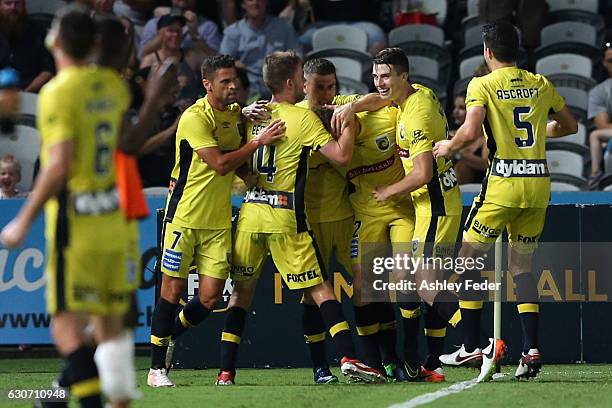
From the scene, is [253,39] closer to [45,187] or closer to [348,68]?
[348,68]

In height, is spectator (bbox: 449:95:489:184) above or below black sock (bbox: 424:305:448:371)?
above

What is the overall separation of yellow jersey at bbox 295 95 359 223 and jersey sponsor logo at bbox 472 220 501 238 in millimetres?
1026

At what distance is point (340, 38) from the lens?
16.0m

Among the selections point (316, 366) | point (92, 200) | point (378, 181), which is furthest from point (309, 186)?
point (92, 200)

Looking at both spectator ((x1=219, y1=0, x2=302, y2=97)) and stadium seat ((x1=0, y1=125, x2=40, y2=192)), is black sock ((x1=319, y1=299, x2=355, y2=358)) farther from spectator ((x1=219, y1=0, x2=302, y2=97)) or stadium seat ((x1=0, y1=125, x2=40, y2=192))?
spectator ((x1=219, y1=0, x2=302, y2=97))

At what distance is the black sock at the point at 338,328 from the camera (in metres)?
8.98

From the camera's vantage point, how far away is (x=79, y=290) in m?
5.71

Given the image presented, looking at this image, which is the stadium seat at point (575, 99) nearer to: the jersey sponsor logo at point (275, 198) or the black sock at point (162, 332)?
the jersey sponsor logo at point (275, 198)

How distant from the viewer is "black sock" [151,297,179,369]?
30.8ft

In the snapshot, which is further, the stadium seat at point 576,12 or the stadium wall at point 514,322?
the stadium seat at point 576,12

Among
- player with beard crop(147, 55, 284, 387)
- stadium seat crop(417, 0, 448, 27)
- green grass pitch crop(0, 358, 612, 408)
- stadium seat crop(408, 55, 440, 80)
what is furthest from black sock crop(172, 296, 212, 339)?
stadium seat crop(417, 0, 448, 27)

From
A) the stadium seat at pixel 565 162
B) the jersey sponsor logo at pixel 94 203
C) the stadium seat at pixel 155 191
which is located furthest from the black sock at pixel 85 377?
the stadium seat at pixel 565 162

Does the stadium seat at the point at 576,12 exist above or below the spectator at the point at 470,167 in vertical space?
above

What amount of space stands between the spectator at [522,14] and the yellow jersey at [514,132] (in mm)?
7100
